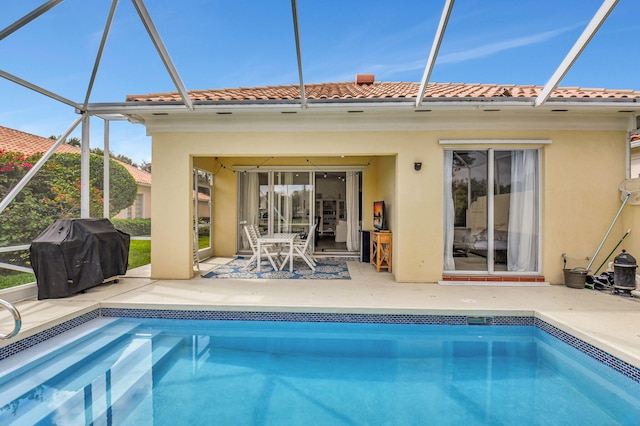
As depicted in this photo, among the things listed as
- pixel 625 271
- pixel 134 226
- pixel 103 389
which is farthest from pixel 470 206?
pixel 134 226

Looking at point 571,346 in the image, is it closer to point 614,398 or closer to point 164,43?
point 614,398

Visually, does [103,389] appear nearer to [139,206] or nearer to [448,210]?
[448,210]

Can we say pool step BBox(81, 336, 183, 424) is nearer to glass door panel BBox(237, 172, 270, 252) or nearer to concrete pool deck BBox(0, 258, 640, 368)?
concrete pool deck BBox(0, 258, 640, 368)

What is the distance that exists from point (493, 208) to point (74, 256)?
744 centimetres

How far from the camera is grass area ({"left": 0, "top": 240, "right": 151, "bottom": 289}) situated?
5238mm

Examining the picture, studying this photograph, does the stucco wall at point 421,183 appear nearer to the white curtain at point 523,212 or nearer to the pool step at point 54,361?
the white curtain at point 523,212

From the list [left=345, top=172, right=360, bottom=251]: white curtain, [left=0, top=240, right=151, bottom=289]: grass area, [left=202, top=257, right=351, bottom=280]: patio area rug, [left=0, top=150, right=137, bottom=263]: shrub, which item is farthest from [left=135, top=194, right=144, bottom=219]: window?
[left=345, top=172, right=360, bottom=251]: white curtain

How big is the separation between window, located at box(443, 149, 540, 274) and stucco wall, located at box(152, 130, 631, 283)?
0.20 m

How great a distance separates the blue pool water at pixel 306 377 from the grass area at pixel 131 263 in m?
2.29

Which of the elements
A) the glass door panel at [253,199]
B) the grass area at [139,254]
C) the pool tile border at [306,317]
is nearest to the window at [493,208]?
the pool tile border at [306,317]

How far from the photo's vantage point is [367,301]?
4.75m

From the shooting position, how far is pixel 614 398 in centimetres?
299

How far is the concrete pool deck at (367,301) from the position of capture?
381cm

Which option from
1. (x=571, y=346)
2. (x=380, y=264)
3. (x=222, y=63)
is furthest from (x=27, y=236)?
(x=571, y=346)
